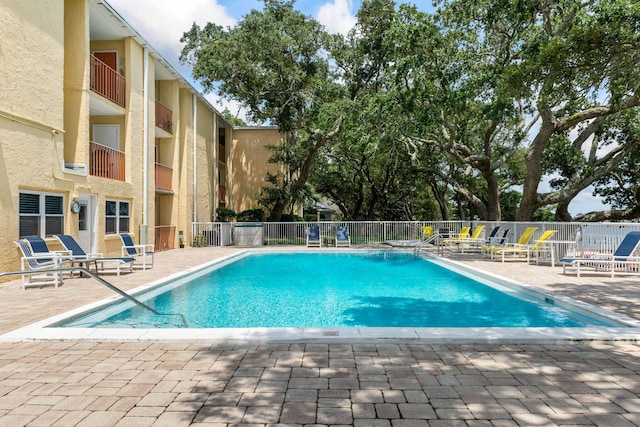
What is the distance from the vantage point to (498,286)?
8.54 meters

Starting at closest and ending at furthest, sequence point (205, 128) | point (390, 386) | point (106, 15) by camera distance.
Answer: point (390, 386) → point (106, 15) → point (205, 128)

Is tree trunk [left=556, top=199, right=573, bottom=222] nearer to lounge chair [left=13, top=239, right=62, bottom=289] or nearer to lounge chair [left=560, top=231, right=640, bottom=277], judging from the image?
lounge chair [left=560, top=231, right=640, bottom=277]

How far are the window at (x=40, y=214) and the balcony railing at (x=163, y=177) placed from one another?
589 centimetres

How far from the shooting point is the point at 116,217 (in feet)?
42.0

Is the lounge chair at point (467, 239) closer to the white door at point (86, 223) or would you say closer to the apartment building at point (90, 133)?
the apartment building at point (90, 133)

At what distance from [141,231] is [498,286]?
11.4m

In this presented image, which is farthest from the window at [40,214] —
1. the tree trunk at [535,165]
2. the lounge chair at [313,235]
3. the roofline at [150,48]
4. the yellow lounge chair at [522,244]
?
the tree trunk at [535,165]

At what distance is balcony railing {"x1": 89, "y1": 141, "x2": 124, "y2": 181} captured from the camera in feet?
39.0

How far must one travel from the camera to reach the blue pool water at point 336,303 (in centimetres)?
598

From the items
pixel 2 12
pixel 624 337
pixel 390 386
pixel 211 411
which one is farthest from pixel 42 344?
pixel 2 12

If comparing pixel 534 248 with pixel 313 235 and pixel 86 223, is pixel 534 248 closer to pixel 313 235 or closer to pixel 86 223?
pixel 313 235

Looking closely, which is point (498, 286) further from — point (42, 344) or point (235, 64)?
point (235, 64)

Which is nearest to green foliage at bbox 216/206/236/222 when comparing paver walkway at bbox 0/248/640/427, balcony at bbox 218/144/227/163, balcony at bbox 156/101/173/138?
balcony at bbox 218/144/227/163

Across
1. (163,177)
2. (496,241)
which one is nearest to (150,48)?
(163,177)
